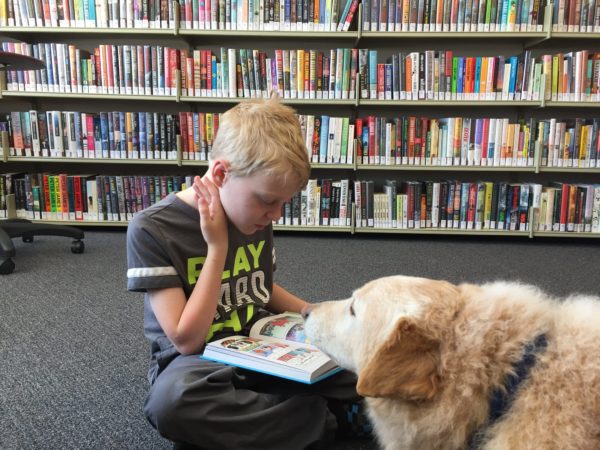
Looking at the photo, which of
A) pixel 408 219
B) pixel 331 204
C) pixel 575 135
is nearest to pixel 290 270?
pixel 331 204

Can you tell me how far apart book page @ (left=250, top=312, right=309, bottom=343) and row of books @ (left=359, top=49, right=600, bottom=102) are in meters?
2.63

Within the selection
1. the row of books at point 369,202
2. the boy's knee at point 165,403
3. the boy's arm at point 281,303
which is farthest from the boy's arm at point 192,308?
the row of books at point 369,202

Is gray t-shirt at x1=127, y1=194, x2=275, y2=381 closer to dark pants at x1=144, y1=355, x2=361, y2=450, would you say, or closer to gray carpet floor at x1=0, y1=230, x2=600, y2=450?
dark pants at x1=144, y1=355, x2=361, y2=450

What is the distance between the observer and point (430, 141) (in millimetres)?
3721

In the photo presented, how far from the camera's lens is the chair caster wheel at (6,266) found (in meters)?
2.76

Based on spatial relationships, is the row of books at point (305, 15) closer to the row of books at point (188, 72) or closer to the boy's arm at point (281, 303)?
the row of books at point (188, 72)

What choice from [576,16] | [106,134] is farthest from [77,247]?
[576,16]

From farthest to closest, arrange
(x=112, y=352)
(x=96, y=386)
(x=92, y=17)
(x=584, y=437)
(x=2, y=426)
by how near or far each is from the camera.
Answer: (x=92, y=17) → (x=112, y=352) → (x=96, y=386) → (x=2, y=426) → (x=584, y=437)

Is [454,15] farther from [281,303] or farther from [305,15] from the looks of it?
[281,303]

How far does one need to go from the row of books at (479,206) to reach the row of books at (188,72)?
877mm

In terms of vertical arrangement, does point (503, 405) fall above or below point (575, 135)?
below

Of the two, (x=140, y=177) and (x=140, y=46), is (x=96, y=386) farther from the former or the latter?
(x=140, y=46)

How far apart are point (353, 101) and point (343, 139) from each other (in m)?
0.29

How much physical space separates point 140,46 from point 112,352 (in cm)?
265
